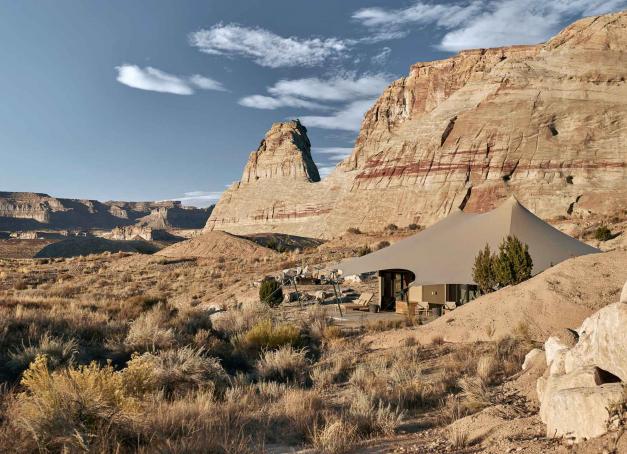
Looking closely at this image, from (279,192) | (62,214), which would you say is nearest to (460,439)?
(279,192)

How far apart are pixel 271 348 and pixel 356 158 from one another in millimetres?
78922

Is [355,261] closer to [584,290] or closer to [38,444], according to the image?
[584,290]

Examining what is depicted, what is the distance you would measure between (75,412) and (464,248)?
15201 mm

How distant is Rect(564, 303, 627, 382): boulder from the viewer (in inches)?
174

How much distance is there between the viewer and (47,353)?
27.2ft

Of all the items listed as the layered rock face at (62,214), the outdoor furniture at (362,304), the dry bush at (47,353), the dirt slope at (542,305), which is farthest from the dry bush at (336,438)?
the layered rock face at (62,214)

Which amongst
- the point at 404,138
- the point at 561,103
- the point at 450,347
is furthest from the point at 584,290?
the point at 404,138

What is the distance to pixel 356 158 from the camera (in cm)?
8788

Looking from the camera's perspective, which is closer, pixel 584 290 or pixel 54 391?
pixel 54 391

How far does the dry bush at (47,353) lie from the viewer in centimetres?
800

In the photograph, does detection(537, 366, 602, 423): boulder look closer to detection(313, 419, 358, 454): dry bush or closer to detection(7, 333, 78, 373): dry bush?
detection(313, 419, 358, 454): dry bush

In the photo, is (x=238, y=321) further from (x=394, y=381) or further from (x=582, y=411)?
(x=582, y=411)

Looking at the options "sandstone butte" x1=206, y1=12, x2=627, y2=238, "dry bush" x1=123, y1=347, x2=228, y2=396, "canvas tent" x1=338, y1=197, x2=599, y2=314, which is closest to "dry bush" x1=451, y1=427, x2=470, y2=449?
"dry bush" x1=123, y1=347, x2=228, y2=396

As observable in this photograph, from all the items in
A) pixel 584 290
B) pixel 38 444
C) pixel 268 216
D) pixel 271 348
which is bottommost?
pixel 271 348
